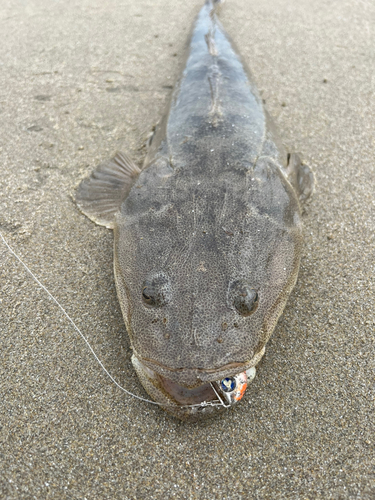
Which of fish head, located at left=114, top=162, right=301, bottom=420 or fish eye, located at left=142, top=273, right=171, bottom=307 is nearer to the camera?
fish head, located at left=114, top=162, right=301, bottom=420

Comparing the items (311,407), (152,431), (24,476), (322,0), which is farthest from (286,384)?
(322,0)

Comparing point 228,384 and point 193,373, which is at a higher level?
point 193,373

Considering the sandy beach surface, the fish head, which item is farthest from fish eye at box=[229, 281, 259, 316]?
the sandy beach surface

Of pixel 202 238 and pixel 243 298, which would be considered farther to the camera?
pixel 202 238

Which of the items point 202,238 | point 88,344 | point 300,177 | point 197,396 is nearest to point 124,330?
point 88,344

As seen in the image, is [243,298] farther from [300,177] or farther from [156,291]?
[300,177]

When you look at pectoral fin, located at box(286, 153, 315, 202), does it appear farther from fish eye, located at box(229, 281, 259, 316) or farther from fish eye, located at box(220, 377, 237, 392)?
fish eye, located at box(220, 377, 237, 392)

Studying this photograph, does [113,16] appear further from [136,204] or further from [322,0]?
[136,204]
